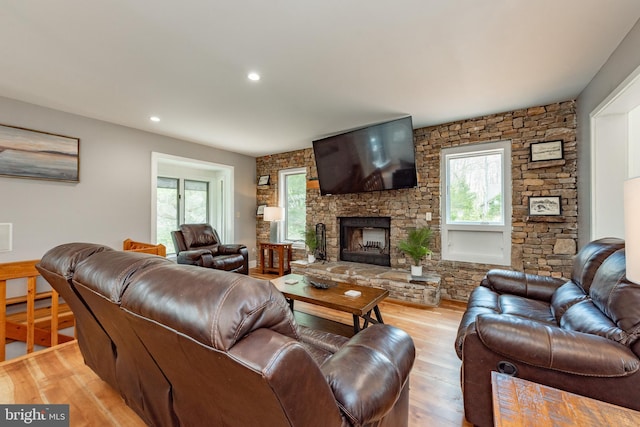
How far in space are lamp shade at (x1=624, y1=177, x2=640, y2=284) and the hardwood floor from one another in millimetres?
1205

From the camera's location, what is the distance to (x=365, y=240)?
4.75 m

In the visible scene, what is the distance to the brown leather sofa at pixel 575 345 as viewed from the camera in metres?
1.16

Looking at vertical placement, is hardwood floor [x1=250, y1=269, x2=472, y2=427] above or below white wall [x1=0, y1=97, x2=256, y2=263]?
below

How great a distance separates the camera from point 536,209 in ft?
10.4

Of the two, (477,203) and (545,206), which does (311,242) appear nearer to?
(477,203)

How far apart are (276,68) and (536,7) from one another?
73.5 inches

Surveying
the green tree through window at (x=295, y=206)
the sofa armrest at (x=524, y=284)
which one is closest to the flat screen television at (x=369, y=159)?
the green tree through window at (x=295, y=206)

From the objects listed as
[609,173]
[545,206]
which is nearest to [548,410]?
[609,173]

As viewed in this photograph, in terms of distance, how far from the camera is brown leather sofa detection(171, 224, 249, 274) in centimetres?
411

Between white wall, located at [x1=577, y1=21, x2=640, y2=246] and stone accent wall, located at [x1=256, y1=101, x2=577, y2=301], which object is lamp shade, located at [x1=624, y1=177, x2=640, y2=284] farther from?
stone accent wall, located at [x1=256, y1=101, x2=577, y2=301]

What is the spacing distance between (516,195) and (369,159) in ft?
6.34

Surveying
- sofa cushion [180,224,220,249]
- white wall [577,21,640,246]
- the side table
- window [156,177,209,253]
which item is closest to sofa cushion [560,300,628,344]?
white wall [577,21,640,246]

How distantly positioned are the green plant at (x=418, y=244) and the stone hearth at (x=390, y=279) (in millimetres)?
311

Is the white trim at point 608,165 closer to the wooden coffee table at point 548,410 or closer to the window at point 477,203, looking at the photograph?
the window at point 477,203
